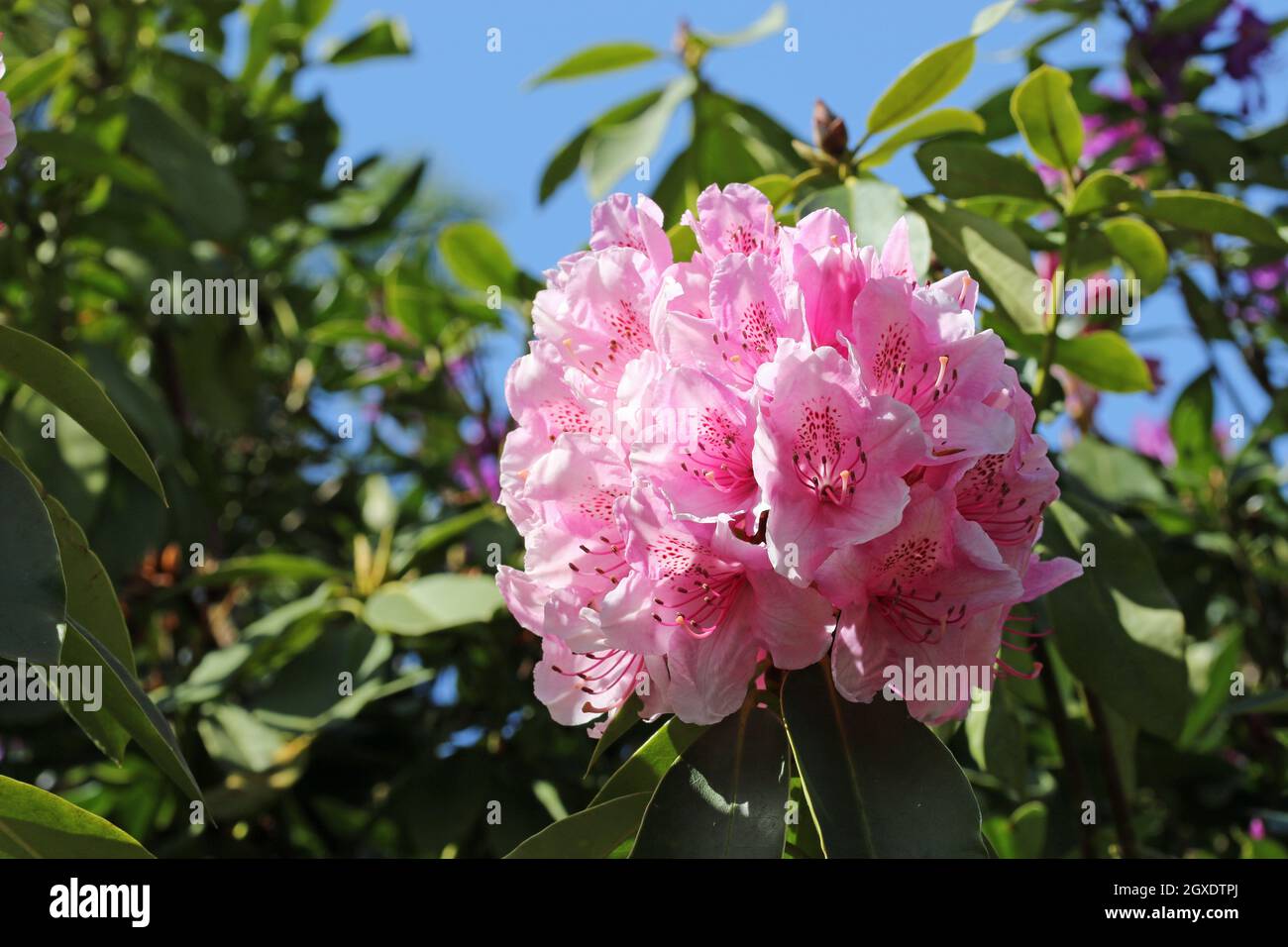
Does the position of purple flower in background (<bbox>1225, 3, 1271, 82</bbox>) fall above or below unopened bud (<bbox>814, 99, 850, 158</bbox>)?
above

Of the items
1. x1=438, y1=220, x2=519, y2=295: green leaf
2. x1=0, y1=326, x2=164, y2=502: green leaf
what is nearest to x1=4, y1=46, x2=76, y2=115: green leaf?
x1=438, y1=220, x2=519, y2=295: green leaf

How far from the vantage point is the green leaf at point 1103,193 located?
1.42 m

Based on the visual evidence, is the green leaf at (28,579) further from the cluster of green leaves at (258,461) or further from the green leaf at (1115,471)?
the green leaf at (1115,471)

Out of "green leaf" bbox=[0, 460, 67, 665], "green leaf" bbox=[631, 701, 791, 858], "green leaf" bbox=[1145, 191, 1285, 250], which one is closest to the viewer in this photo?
"green leaf" bbox=[0, 460, 67, 665]

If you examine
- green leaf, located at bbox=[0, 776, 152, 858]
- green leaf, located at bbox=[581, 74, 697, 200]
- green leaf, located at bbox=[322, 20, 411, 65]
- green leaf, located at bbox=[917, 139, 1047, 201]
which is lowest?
green leaf, located at bbox=[0, 776, 152, 858]

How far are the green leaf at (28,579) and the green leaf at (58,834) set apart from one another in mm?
180

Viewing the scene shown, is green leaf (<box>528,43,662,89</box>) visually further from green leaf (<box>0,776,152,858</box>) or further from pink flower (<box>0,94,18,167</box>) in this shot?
green leaf (<box>0,776,152,858</box>)

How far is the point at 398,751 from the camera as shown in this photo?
7.26 feet

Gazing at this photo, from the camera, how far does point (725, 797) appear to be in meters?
0.98

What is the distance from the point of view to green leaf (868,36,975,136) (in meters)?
1.34

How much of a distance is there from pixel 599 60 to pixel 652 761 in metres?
1.18

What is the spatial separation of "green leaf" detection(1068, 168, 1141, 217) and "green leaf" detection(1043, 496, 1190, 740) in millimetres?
373
